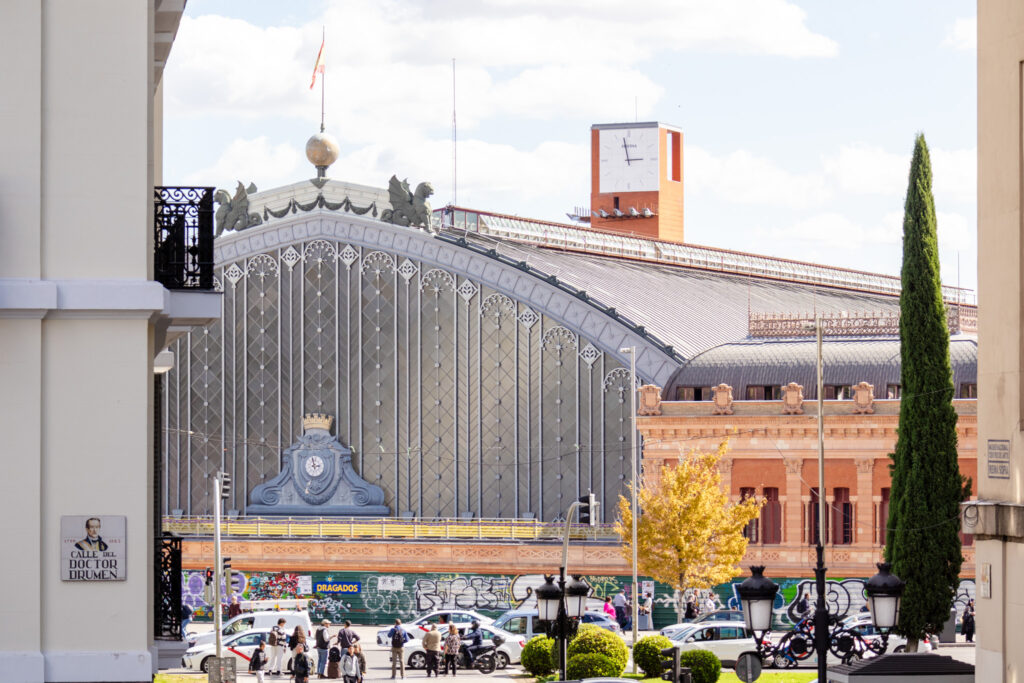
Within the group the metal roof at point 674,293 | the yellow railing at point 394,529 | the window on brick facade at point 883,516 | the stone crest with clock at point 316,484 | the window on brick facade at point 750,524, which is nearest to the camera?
the window on brick facade at point 883,516

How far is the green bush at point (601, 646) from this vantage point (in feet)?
127

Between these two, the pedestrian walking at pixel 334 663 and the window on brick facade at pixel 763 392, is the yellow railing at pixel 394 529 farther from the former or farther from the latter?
the pedestrian walking at pixel 334 663

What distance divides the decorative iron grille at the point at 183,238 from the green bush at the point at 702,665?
804 inches

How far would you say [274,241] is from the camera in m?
70.0

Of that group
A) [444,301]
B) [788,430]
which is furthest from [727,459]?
[444,301]

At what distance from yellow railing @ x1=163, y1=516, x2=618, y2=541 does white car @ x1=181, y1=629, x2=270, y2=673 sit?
1619cm

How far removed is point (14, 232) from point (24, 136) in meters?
0.85

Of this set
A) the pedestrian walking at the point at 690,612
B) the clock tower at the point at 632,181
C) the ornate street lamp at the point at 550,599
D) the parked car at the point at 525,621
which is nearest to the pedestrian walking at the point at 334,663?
the parked car at the point at 525,621

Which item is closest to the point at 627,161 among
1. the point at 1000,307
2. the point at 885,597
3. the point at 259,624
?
the point at 259,624

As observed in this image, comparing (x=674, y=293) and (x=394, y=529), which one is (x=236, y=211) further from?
(x=674, y=293)

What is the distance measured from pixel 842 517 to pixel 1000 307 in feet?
123

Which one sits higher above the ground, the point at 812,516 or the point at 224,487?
the point at 224,487

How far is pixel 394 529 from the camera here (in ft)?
211

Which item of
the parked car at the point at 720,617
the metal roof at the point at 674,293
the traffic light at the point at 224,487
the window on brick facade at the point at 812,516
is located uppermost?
the metal roof at the point at 674,293
